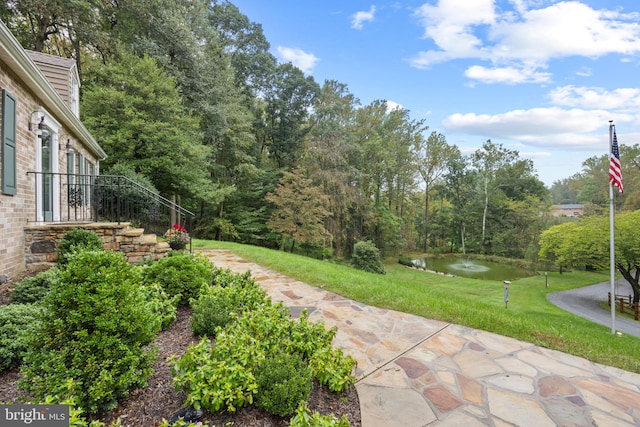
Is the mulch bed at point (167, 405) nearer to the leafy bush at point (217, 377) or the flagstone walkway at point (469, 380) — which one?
the leafy bush at point (217, 377)

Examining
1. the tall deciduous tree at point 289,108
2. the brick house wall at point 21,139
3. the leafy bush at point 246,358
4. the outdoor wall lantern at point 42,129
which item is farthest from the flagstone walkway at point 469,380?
the tall deciduous tree at point 289,108

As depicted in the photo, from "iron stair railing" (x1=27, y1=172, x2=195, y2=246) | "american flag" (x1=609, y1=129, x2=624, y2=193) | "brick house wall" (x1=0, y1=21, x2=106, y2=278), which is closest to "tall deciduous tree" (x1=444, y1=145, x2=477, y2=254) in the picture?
"american flag" (x1=609, y1=129, x2=624, y2=193)

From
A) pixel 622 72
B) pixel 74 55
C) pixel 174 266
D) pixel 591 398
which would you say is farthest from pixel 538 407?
pixel 74 55

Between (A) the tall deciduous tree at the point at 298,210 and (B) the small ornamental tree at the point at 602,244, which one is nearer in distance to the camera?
(B) the small ornamental tree at the point at 602,244

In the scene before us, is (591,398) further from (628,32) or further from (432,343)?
(628,32)

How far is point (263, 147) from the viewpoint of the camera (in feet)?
62.0

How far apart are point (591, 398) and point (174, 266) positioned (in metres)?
4.08

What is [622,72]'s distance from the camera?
8.92m

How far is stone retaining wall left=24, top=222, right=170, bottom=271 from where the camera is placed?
14.6 feet

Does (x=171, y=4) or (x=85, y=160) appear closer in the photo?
(x=85, y=160)

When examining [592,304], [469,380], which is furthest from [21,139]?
[592,304]

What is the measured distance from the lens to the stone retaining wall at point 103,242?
446 centimetres

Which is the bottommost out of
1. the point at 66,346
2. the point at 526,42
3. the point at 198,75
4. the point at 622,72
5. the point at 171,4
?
the point at 66,346

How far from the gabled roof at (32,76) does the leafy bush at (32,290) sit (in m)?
2.84
